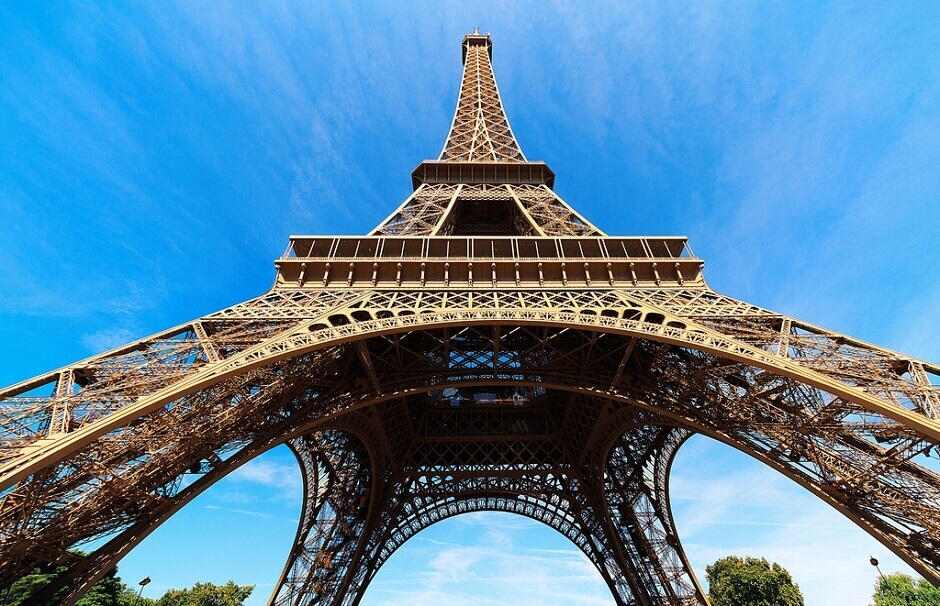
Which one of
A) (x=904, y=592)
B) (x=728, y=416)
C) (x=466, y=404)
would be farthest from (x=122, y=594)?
(x=904, y=592)

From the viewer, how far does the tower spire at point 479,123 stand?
24234mm

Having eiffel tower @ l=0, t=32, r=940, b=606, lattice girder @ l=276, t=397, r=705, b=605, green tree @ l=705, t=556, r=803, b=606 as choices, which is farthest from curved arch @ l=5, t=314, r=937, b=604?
green tree @ l=705, t=556, r=803, b=606

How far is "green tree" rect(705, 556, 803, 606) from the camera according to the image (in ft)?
86.3

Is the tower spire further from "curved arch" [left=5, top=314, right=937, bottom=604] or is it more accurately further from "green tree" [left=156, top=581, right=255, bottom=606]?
"green tree" [left=156, top=581, right=255, bottom=606]

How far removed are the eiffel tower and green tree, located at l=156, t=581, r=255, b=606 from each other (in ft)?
42.0

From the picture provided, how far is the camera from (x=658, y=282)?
12859mm

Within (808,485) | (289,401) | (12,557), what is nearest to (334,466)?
(289,401)

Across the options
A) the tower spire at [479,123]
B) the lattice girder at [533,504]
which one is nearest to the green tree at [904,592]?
the lattice girder at [533,504]

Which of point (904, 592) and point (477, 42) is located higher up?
point (477, 42)

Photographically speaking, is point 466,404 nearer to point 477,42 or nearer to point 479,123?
point 479,123

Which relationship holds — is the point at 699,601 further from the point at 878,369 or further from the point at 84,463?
the point at 84,463

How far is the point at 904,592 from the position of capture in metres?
30.5

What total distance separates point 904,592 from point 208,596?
47.1 meters

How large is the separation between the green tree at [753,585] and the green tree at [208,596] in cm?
3161
